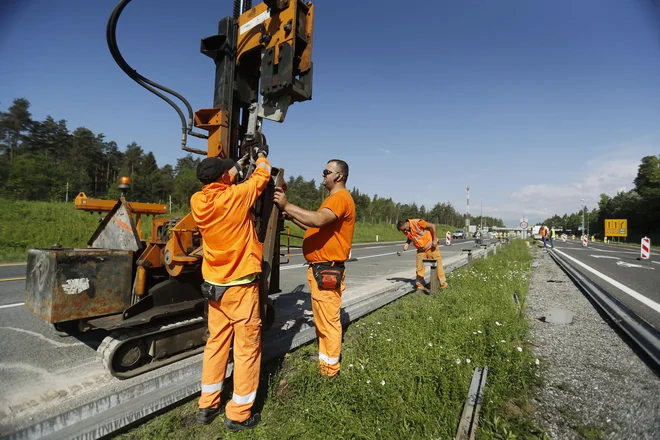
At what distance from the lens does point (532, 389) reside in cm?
290

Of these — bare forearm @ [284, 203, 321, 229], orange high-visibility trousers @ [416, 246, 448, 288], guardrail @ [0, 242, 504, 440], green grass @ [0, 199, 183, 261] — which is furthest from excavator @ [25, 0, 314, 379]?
green grass @ [0, 199, 183, 261]

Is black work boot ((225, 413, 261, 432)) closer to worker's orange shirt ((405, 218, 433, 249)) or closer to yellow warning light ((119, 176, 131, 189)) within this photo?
yellow warning light ((119, 176, 131, 189))

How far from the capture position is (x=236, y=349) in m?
2.46

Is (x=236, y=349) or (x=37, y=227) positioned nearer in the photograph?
(x=236, y=349)

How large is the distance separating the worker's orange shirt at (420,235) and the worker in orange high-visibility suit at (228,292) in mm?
5689

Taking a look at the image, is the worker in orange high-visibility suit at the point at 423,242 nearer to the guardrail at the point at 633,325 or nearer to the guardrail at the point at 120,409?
the guardrail at the point at 633,325

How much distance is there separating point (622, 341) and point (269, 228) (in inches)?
182

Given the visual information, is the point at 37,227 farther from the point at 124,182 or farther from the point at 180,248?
the point at 180,248

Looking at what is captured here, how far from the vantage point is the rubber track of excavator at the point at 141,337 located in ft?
9.50

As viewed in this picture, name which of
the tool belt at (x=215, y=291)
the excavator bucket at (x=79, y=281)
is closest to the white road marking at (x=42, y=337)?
the excavator bucket at (x=79, y=281)

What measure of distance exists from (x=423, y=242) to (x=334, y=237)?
4865 millimetres

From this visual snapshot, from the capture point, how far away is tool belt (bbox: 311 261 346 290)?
10.0 feet

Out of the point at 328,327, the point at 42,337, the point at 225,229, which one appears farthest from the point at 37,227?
the point at 328,327

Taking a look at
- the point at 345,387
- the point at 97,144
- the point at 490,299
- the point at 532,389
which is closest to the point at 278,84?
the point at 345,387
